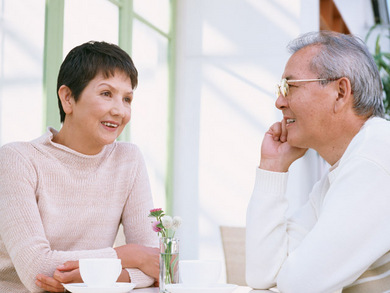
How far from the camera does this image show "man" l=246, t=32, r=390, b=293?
1.41m

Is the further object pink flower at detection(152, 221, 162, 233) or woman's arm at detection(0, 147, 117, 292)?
woman's arm at detection(0, 147, 117, 292)

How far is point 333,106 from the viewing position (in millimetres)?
1745

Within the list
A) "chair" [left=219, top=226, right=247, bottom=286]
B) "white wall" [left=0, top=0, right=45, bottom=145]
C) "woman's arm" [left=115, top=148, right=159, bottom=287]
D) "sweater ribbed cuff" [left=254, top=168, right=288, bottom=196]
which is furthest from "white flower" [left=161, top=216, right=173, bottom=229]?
"white wall" [left=0, top=0, right=45, bottom=145]

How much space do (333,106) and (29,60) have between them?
7.24 ft

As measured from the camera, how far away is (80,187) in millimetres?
1923

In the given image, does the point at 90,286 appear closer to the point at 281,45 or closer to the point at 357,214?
the point at 357,214

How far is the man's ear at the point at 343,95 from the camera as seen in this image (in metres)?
1.72

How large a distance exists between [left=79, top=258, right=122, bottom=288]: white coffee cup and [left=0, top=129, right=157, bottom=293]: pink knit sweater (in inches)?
8.9

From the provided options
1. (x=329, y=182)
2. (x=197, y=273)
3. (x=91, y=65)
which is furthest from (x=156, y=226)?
(x=91, y=65)

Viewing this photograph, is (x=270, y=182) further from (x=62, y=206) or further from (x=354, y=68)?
(x=62, y=206)

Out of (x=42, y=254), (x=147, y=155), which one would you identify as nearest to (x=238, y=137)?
(x=147, y=155)

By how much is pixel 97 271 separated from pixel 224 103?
4267 millimetres

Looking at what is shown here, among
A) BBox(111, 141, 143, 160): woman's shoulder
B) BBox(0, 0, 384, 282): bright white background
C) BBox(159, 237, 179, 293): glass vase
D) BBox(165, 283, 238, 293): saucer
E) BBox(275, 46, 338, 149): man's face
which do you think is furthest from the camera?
BBox(0, 0, 384, 282): bright white background

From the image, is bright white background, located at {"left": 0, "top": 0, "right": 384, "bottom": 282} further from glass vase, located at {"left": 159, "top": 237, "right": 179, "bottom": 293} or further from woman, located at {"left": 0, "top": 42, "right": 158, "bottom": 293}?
glass vase, located at {"left": 159, "top": 237, "right": 179, "bottom": 293}
